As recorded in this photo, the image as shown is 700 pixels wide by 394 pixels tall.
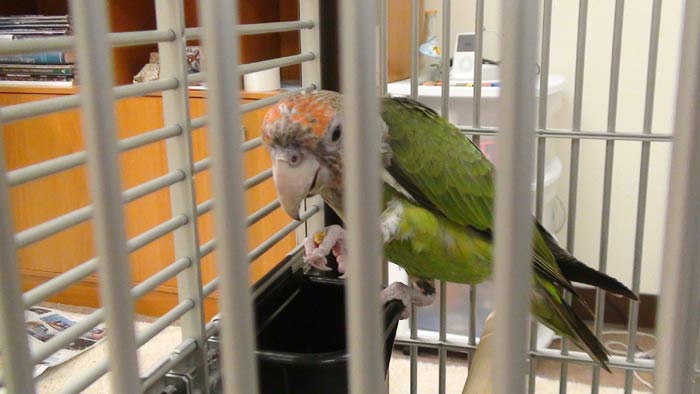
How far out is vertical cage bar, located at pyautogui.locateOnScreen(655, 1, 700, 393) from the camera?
198 mm

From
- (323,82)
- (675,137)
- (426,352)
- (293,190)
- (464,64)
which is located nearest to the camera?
(675,137)

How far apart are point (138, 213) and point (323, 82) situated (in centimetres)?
105

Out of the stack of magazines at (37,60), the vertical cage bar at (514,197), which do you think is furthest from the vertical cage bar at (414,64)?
the stack of magazines at (37,60)

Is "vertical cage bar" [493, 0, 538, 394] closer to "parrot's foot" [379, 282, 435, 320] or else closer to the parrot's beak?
the parrot's beak

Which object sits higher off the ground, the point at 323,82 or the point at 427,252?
the point at 323,82

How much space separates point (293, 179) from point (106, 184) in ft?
1.67

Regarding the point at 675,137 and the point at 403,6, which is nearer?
the point at 675,137

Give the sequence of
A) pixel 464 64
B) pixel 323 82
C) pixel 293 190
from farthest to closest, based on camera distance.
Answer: pixel 464 64 → pixel 323 82 → pixel 293 190

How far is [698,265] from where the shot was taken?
0.69ft

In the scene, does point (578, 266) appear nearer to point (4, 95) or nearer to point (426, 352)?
point (426, 352)

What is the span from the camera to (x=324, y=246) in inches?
32.4

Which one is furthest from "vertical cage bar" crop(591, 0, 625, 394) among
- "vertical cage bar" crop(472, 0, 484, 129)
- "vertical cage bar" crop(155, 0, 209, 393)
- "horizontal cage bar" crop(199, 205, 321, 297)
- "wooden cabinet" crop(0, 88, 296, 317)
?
"wooden cabinet" crop(0, 88, 296, 317)

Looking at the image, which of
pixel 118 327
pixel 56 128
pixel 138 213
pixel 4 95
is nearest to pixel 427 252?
pixel 118 327

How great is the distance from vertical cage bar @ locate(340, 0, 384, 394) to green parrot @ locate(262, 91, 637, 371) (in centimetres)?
53
